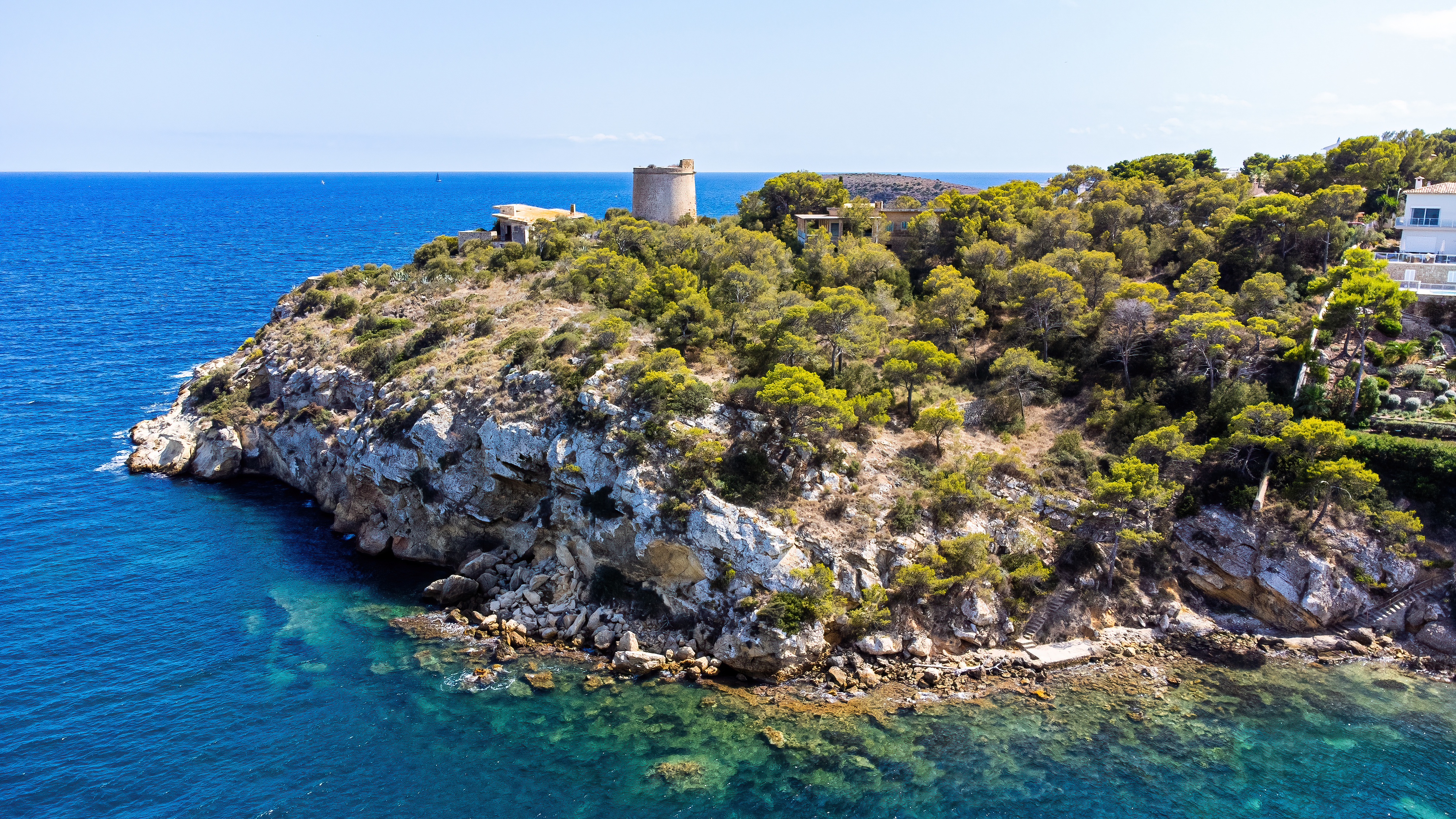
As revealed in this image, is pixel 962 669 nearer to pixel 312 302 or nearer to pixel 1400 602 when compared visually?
pixel 1400 602

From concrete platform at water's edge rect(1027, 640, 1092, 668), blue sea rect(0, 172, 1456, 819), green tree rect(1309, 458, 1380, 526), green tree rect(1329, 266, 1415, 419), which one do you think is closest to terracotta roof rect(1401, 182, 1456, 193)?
green tree rect(1329, 266, 1415, 419)

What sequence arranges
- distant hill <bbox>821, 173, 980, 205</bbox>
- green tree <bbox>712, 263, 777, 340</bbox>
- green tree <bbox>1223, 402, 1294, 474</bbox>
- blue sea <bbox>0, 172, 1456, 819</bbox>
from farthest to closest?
distant hill <bbox>821, 173, 980, 205</bbox> < green tree <bbox>712, 263, 777, 340</bbox> < green tree <bbox>1223, 402, 1294, 474</bbox> < blue sea <bbox>0, 172, 1456, 819</bbox>

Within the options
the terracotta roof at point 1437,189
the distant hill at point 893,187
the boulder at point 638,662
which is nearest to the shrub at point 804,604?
the boulder at point 638,662

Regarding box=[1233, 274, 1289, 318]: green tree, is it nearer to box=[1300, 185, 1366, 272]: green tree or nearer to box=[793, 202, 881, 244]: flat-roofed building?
box=[1300, 185, 1366, 272]: green tree

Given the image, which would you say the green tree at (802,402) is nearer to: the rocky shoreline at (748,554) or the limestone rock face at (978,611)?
the rocky shoreline at (748,554)

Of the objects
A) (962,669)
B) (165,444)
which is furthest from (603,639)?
(165,444)

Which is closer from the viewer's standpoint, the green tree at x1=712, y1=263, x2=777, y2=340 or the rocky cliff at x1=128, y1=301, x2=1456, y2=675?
the rocky cliff at x1=128, y1=301, x2=1456, y2=675

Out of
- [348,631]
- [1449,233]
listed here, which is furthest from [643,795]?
[1449,233]
